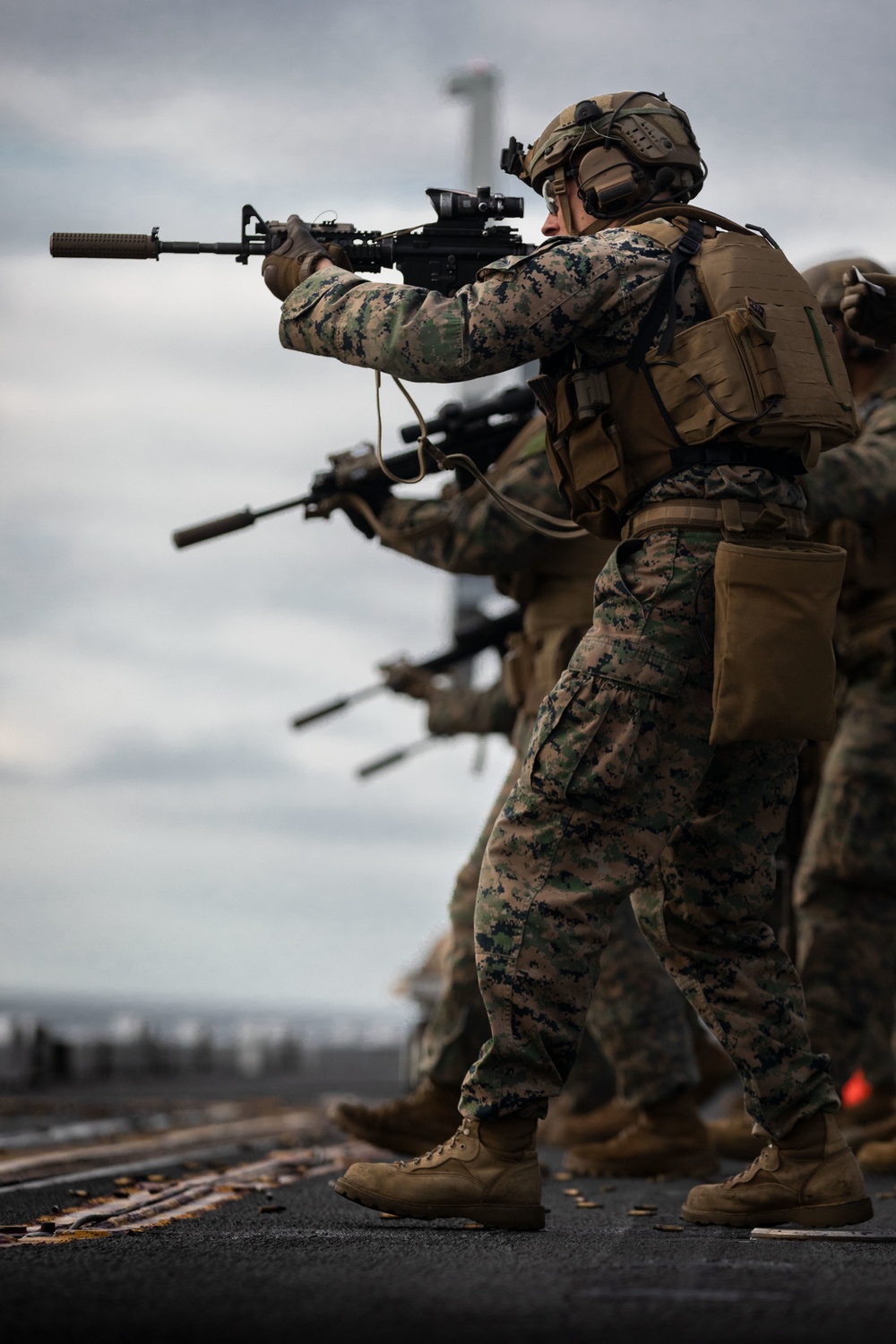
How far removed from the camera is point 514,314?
3445mm

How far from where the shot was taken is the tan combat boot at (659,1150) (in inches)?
214

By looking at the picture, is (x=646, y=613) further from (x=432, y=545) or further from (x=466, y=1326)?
(x=432, y=545)

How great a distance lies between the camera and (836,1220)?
3.60 metres

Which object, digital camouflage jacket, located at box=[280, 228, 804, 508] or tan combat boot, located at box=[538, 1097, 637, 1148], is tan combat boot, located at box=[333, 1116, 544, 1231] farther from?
tan combat boot, located at box=[538, 1097, 637, 1148]

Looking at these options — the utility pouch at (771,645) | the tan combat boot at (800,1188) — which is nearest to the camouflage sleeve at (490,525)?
the utility pouch at (771,645)

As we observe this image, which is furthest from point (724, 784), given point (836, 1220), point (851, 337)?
point (851, 337)

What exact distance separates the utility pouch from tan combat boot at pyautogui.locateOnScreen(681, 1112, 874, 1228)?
0.93m

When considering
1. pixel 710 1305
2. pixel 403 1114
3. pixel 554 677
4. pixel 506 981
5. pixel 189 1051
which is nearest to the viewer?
pixel 710 1305

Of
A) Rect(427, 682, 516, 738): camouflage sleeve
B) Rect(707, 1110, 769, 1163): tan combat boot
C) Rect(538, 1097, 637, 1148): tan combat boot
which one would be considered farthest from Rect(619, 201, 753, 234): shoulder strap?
Rect(427, 682, 516, 738): camouflage sleeve

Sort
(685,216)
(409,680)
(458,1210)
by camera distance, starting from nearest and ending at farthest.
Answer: (458,1210) → (685,216) → (409,680)

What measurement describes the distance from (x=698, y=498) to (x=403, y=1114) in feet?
8.18

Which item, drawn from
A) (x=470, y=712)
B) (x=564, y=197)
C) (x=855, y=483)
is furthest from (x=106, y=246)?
(x=470, y=712)

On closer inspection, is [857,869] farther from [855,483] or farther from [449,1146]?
[449,1146]

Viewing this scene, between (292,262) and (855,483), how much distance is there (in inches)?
81.6
